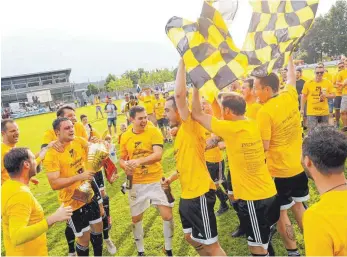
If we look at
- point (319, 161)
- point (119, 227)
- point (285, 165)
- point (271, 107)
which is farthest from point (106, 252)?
point (319, 161)

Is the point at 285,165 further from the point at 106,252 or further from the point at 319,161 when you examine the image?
the point at 106,252

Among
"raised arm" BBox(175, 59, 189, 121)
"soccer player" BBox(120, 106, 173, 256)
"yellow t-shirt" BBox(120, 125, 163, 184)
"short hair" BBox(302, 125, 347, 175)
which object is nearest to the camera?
"short hair" BBox(302, 125, 347, 175)

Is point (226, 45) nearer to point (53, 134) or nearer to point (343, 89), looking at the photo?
point (53, 134)

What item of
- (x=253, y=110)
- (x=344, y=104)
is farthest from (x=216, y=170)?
(x=344, y=104)

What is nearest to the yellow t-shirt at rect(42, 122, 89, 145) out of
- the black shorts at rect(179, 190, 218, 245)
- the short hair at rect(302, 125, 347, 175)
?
the black shorts at rect(179, 190, 218, 245)

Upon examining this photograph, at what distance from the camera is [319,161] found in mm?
1903

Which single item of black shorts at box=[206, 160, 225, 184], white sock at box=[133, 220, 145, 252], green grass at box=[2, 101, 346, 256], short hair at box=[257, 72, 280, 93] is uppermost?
short hair at box=[257, 72, 280, 93]

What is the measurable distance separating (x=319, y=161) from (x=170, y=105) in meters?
2.41

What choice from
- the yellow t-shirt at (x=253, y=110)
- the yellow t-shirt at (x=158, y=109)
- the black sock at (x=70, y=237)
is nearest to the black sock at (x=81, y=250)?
the black sock at (x=70, y=237)

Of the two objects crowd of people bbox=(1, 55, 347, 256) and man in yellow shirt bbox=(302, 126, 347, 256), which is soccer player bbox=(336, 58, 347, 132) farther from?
man in yellow shirt bbox=(302, 126, 347, 256)

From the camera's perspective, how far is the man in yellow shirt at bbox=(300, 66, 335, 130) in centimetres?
913

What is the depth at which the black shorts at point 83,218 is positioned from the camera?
439 cm

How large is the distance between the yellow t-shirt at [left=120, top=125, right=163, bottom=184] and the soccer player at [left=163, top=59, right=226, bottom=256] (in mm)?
1136

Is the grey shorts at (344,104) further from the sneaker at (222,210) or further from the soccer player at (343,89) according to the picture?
the sneaker at (222,210)
